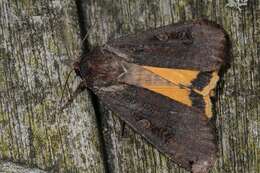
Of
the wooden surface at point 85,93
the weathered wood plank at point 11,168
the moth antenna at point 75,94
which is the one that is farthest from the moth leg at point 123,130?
the weathered wood plank at point 11,168

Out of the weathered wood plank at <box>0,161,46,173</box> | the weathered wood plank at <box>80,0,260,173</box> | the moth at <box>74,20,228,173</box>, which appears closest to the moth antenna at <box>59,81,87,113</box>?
the moth at <box>74,20,228,173</box>

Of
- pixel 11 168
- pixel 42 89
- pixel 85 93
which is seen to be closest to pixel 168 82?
pixel 85 93

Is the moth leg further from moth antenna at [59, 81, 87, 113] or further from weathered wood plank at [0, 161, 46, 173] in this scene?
weathered wood plank at [0, 161, 46, 173]

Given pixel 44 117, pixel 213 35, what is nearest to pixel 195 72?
pixel 213 35

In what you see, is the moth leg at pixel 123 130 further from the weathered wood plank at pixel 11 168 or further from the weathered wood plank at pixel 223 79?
the weathered wood plank at pixel 11 168

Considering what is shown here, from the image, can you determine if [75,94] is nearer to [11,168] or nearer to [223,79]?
[11,168]

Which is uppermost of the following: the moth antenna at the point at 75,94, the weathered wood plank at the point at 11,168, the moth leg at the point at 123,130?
the moth antenna at the point at 75,94
